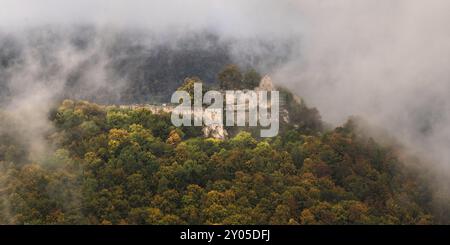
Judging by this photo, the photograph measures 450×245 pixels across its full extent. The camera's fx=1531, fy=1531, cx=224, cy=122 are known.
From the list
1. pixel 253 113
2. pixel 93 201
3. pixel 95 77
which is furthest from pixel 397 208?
pixel 95 77

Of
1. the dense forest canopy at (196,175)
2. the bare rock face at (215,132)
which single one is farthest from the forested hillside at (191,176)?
the bare rock face at (215,132)

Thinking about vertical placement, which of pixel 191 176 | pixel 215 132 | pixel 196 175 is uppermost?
pixel 215 132

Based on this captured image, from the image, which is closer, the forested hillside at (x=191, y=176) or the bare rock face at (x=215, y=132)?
the forested hillside at (x=191, y=176)

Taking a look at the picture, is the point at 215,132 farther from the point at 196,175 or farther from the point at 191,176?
the point at 191,176

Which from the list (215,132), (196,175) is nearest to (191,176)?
(196,175)

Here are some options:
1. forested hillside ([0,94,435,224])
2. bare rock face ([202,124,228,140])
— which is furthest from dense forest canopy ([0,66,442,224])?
bare rock face ([202,124,228,140])

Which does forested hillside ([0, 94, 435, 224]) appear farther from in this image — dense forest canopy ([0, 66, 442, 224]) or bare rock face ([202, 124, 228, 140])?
bare rock face ([202, 124, 228, 140])

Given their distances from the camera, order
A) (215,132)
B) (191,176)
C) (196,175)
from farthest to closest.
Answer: (215,132), (196,175), (191,176)

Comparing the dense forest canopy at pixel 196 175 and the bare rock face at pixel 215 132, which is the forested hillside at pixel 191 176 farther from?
the bare rock face at pixel 215 132

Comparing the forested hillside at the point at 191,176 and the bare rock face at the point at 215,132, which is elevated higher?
the bare rock face at the point at 215,132
